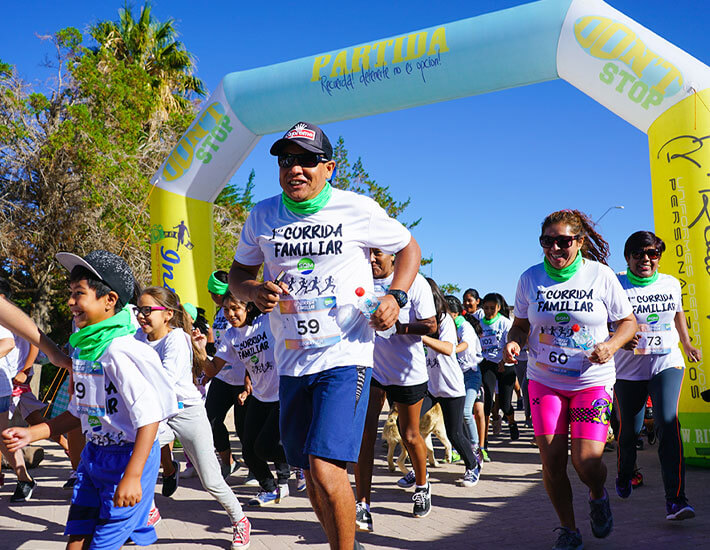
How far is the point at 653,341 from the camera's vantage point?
554cm

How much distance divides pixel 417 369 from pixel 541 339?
4.23 feet

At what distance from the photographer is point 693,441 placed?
7.19 meters

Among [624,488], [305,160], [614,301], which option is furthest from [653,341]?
[305,160]

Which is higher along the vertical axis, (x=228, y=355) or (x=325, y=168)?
(x=325, y=168)

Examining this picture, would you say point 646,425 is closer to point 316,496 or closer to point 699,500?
point 699,500

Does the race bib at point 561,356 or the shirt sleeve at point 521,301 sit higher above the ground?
the shirt sleeve at point 521,301

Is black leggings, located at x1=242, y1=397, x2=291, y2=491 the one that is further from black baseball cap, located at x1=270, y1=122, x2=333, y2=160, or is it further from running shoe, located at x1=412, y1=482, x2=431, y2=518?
black baseball cap, located at x1=270, y1=122, x2=333, y2=160

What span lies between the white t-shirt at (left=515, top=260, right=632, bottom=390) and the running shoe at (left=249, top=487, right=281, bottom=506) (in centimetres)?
278

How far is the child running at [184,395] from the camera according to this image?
464cm

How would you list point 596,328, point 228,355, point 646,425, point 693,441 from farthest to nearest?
point 646,425, point 693,441, point 228,355, point 596,328

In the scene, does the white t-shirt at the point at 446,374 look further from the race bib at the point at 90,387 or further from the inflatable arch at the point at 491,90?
the race bib at the point at 90,387

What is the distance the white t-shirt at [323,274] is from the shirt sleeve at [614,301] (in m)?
1.75

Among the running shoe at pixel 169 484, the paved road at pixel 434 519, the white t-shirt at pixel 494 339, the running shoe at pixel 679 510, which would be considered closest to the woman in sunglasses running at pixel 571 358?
the paved road at pixel 434 519

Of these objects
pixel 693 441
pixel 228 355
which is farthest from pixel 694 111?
pixel 228 355
